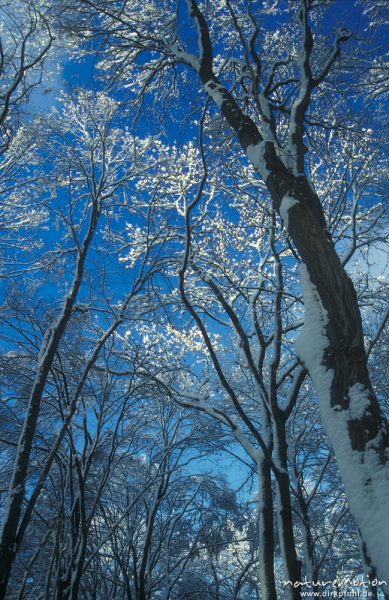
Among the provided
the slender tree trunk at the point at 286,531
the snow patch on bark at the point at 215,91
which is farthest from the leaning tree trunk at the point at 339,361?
the slender tree trunk at the point at 286,531

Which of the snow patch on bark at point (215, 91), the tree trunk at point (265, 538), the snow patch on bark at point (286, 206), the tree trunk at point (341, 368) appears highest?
the snow patch on bark at point (215, 91)

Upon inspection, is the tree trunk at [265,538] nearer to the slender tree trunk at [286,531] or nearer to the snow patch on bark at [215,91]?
the slender tree trunk at [286,531]

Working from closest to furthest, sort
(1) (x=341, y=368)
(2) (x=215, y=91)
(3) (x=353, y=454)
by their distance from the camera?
(3) (x=353, y=454)
(1) (x=341, y=368)
(2) (x=215, y=91)

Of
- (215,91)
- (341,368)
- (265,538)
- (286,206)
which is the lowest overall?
(265,538)

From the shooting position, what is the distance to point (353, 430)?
1.95 metres

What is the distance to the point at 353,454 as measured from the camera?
1.90 meters

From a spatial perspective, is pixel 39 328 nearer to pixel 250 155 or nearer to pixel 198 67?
pixel 250 155

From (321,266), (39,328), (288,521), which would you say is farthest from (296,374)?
(39,328)

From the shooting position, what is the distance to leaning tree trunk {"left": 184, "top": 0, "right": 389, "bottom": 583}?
5.72 feet

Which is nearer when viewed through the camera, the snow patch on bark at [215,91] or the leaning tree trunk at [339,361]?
the leaning tree trunk at [339,361]

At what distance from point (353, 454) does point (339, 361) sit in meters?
0.50

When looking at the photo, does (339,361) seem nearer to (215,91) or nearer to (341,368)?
(341,368)

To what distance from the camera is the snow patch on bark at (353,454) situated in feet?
5.40

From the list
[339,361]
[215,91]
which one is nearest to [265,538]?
[339,361]
